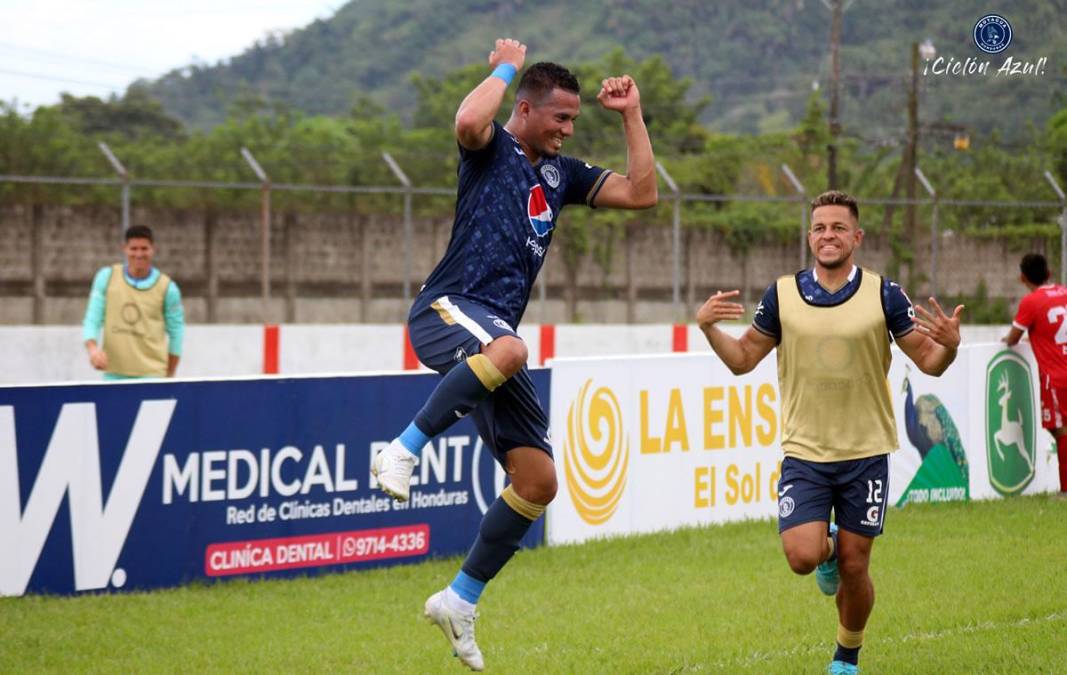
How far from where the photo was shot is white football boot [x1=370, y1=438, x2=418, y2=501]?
5848mm

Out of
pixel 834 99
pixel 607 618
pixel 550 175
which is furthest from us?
pixel 834 99

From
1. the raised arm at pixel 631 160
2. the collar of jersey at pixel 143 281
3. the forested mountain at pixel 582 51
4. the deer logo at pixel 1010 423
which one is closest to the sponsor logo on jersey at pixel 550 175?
the raised arm at pixel 631 160

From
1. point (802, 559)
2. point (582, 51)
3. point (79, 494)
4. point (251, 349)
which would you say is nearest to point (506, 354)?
point (802, 559)

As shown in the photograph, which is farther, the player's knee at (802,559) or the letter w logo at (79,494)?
the letter w logo at (79,494)

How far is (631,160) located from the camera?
6.61 m

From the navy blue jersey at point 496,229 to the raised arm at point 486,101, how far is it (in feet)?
0.39

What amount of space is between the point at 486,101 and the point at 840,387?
7.06 feet

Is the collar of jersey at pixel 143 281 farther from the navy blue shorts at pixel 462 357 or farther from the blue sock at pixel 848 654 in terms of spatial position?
the blue sock at pixel 848 654

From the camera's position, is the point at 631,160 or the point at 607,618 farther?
the point at 607,618

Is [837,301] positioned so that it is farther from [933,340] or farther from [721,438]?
[721,438]

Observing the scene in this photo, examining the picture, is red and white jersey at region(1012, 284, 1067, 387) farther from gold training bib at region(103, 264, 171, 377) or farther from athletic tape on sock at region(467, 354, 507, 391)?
athletic tape on sock at region(467, 354, 507, 391)

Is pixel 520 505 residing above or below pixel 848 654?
above

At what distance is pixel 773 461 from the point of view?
40.4ft

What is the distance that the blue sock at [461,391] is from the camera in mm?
5973
